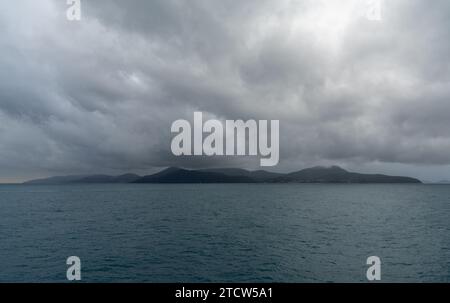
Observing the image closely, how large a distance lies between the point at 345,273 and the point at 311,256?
23.0 feet

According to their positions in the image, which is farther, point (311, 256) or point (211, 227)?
point (211, 227)

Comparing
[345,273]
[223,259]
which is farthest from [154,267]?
[345,273]

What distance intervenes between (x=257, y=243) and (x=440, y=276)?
27307 mm

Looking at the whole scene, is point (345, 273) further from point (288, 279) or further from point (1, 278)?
point (1, 278)

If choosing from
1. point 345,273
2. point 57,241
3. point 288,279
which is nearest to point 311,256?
point 345,273

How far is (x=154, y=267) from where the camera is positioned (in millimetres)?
35750

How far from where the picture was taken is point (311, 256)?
4062 cm

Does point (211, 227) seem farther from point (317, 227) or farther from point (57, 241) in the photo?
point (57, 241)
